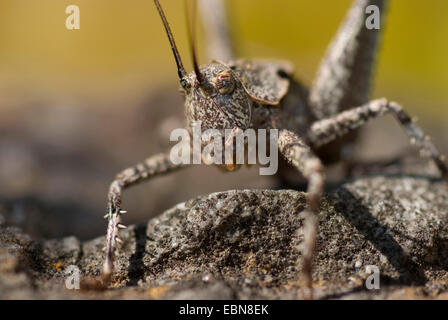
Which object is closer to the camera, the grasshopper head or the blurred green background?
the grasshopper head

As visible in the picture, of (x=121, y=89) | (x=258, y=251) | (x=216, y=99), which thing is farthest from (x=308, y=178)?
(x=121, y=89)

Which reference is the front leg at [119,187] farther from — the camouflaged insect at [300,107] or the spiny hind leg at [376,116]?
the spiny hind leg at [376,116]

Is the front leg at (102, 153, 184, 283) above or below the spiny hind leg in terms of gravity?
below

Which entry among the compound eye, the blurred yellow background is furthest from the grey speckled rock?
the blurred yellow background

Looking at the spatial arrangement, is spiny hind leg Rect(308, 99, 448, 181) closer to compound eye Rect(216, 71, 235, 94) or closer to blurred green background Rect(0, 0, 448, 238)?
compound eye Rect(216, 71, 235, 94)

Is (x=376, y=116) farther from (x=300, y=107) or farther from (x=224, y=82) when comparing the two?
(x=224, y=82)
